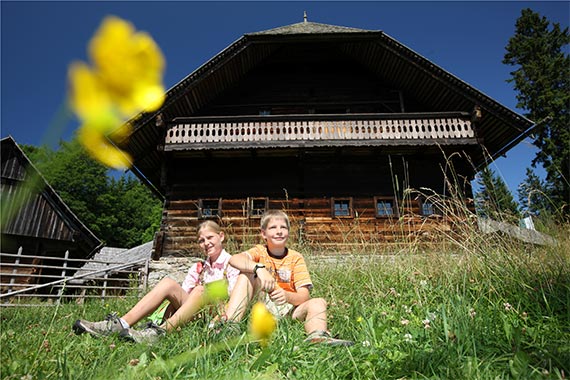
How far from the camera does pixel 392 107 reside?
1216 centimetres

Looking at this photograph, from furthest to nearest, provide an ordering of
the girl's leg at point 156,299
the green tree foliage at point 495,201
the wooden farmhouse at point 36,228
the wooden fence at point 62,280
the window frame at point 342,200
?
the wooden farmhouse at point 36,228
the window frame at point 342,200
the wooden fence at point 62,280
the green tree foliage at point 495,201
the girl's leg at point 156,299

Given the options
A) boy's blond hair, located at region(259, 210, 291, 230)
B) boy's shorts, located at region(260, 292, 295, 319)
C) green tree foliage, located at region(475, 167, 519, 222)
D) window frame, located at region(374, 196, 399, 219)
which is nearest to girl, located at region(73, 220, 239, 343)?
boy's shorts, located at region(260, 292, 295, 319)

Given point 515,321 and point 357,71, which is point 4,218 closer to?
point 515,321

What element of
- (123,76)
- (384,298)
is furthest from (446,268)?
(123,76)

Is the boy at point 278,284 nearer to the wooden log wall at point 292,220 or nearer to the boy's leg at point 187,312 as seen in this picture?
the boy's leg at point 187,312

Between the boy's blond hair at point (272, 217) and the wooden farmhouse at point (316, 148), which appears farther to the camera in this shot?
the wooden farmhouse at point (316, 148)

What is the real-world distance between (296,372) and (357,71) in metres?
12.2

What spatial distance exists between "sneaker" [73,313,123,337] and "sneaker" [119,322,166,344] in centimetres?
6

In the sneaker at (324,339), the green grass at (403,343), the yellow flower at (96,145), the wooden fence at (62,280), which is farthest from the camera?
the wooden fence at (62,280)

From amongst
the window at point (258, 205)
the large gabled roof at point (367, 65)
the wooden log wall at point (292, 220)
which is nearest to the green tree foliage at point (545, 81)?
the large gabled roof at point (367, 65)

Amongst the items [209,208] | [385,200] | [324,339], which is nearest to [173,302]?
[324,339]

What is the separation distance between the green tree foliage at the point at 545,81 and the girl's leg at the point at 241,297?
19764 millimetres

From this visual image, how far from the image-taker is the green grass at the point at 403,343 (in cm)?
141

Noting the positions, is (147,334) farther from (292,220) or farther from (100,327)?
(292,220)
